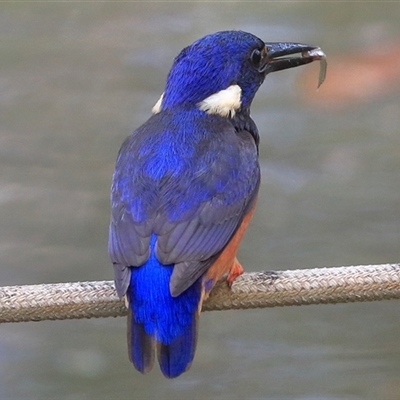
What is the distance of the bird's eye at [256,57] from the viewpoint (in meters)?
2.73

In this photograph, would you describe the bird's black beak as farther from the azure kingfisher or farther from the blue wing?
the blue wing

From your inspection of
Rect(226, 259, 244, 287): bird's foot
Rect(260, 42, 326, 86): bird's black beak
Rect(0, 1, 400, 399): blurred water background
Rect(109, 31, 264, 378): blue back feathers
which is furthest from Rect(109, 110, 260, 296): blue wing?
Rect(0, 1, 400, 399): blurred water background

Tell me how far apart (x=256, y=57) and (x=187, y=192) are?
0.56 m

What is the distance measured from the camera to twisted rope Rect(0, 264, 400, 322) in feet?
7.75

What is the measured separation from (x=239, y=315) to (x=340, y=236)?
1.83 feet

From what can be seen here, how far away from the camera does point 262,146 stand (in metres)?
4.82

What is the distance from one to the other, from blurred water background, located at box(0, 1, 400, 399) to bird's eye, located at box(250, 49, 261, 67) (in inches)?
59.1

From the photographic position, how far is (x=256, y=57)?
2.75m

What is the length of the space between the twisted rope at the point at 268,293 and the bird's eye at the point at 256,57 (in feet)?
2.00

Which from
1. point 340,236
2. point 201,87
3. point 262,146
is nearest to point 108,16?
point 262,146

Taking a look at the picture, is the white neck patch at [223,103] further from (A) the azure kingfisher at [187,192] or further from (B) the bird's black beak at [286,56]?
(B) the bird's black beak at [286,56]

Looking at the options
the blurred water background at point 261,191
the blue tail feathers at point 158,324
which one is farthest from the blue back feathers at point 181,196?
the blurred water background at point 261,191

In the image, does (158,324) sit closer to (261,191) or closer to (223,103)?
(223,103)

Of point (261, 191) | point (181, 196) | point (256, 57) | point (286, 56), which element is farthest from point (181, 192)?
point (261, 191)
